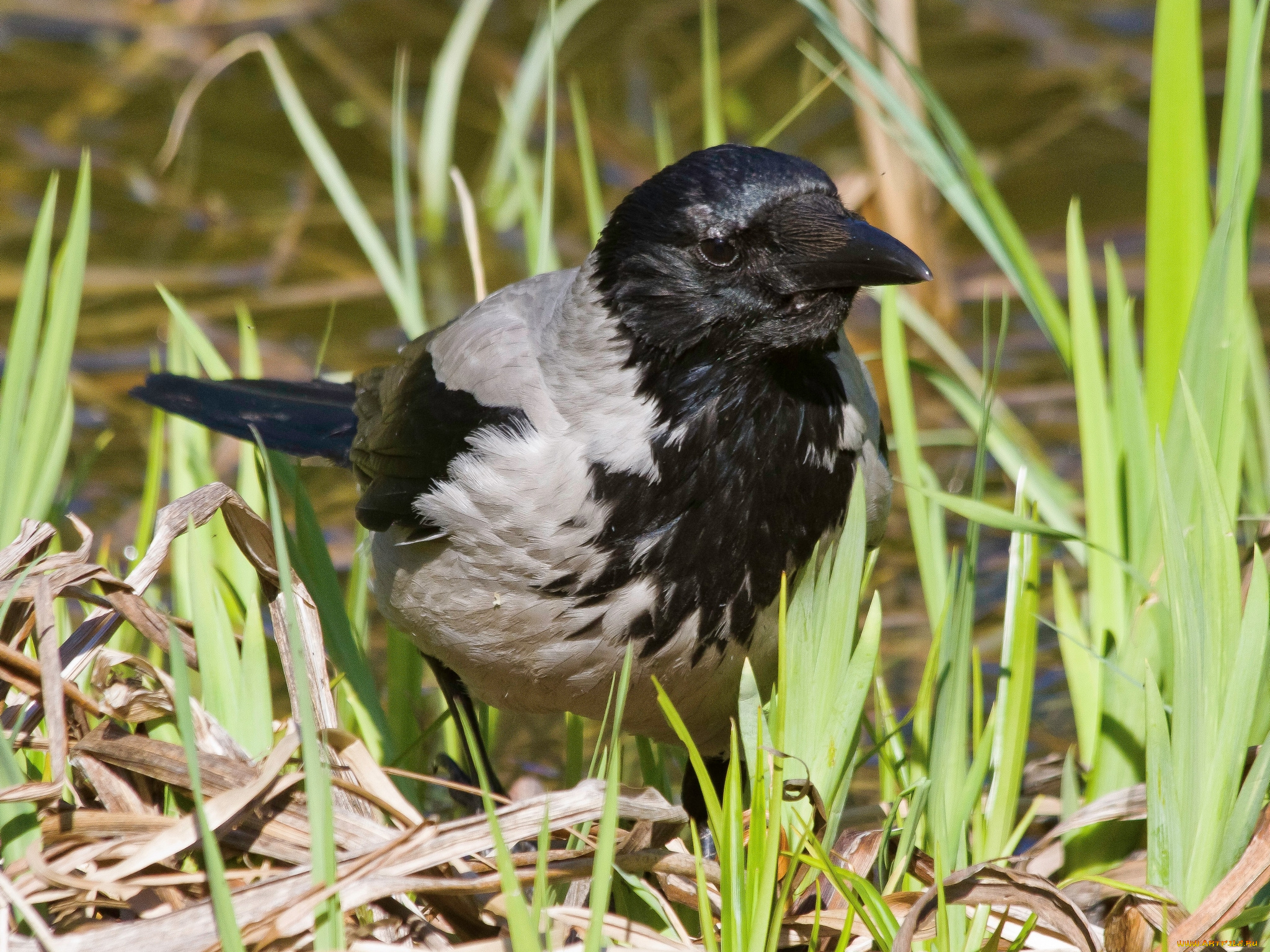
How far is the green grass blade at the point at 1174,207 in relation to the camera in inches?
126

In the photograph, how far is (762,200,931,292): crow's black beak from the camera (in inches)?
102

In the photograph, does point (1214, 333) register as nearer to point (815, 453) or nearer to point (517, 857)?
point (815, 453)

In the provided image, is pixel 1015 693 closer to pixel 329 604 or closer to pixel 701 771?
pixel 701 771

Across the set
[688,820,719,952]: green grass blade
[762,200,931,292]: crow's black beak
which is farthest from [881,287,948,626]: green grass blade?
[688,820,719,952]: green grass blade

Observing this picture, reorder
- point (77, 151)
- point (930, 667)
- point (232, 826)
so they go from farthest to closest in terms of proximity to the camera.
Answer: point (77, 151), point (930, 667), point (232, 826)

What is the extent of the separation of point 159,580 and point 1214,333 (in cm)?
298

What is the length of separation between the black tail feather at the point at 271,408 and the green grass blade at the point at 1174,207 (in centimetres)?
192

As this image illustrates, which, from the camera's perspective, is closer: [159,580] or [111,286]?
[159,580]

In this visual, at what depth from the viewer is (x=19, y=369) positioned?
9.99 feet

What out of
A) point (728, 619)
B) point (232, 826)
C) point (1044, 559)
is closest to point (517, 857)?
point (232, 826)

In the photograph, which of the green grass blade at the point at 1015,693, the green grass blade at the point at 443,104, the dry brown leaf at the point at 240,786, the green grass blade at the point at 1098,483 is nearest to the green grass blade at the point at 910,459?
the green grass blade at the point at 1015,693

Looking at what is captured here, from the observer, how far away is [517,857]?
2.46 metres

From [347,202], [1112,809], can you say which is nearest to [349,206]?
[347,202]

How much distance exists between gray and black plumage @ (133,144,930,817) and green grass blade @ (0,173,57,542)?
2.65ft
